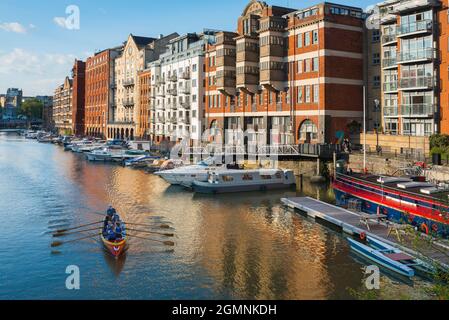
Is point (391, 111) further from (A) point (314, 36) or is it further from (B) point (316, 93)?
(A) point (314, 36)

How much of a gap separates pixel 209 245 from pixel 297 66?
4270 cm

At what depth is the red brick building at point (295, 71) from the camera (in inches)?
Result: 2516

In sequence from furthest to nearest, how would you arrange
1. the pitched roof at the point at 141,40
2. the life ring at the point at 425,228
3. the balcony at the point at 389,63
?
the pitched roof at the point at 141,40 < the balcony at the point at 389,63 < the life ring at the point at 425,228

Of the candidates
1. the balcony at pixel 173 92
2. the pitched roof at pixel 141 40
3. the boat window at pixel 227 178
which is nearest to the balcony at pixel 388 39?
the boat window at pixel 227 178

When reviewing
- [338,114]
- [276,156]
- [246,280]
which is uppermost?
[338,114]

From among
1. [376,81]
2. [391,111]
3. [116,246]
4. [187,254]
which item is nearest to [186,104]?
[376,81]

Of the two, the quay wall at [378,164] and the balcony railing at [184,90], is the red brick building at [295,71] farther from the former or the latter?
the balcony railing at [184,90]

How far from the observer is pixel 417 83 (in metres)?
53.9

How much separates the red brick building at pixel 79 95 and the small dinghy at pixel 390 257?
168306 millimetres

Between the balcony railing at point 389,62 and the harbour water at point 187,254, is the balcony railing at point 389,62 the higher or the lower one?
the higher one

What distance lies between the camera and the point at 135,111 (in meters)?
129

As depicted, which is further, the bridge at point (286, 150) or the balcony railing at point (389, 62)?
the balcony railing at point (389, 62)

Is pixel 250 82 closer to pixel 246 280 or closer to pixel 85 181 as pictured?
pixel 85 181
